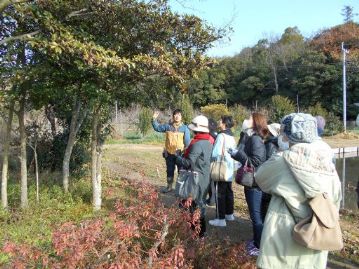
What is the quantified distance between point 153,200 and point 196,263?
0.72m

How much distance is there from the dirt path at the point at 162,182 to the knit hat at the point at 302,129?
6.38ft

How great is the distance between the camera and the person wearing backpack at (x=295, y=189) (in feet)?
9.14

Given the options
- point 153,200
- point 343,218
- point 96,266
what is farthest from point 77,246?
point 343,218

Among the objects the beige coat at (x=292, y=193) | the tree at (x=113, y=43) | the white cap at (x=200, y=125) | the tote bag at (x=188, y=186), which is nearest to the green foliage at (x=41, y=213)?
the tree at (x=113, y=43)

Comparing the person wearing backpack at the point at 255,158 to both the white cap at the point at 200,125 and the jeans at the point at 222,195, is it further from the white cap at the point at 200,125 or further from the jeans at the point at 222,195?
the jeans at the point at 222,195

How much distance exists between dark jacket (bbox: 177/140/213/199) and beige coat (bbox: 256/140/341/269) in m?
2.00

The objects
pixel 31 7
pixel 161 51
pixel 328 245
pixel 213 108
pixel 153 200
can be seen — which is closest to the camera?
pixel 328 245

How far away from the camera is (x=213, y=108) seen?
1314 inches

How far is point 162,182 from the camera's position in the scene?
10.0m

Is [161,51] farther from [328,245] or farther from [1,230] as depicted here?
[328,245]

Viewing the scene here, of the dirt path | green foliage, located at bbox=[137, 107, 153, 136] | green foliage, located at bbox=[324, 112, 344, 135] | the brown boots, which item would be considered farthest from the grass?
the brown boots

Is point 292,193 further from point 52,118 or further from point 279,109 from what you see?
point 279,109

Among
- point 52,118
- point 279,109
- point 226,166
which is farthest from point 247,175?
point 279,109

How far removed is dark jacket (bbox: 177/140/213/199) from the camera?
493 cm
